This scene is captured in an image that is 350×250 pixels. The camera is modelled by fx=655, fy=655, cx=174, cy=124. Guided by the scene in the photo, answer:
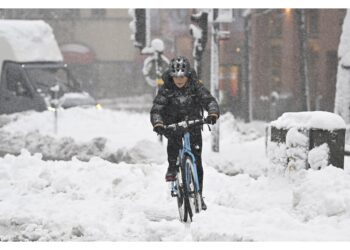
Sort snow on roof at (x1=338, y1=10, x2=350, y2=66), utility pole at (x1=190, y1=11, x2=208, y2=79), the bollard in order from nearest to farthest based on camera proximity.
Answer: the bollard, utility pole at (x1=190, y1=11, x2=208, y2=79), snow on roof at (x1=338, y1=10, x2=350, y2=66)

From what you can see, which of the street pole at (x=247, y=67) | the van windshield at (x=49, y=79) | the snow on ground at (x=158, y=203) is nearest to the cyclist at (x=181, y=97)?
the snow on ground at (x=158, y=203)

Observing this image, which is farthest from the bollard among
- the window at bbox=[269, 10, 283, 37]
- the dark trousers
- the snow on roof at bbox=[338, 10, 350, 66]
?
the window at bbox=[269, 10, 283, 37]

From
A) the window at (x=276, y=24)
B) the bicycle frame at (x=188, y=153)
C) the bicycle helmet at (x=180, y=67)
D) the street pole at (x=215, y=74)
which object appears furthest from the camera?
the window at (x=276, y=24)

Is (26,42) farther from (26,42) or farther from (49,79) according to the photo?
(49,79)

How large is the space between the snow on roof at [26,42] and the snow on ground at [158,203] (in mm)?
7574

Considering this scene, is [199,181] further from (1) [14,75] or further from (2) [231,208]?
(1) [14,75]

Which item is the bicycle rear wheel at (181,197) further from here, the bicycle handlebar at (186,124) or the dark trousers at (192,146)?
the bicycle handlebar at (186,124)

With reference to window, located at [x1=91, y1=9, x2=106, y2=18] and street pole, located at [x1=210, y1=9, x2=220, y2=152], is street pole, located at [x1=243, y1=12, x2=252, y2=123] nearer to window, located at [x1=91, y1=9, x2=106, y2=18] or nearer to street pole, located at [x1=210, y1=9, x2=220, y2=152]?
street pole, located at [x1=210, y1=9, x2=220, y2=152]

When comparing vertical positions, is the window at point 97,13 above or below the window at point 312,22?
below

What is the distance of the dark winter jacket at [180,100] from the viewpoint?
7.53 metres

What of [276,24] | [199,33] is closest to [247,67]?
[276,24]

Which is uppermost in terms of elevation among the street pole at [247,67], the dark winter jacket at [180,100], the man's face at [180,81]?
the man's face at [180,81]

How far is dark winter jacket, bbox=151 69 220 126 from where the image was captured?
7.53 meters
